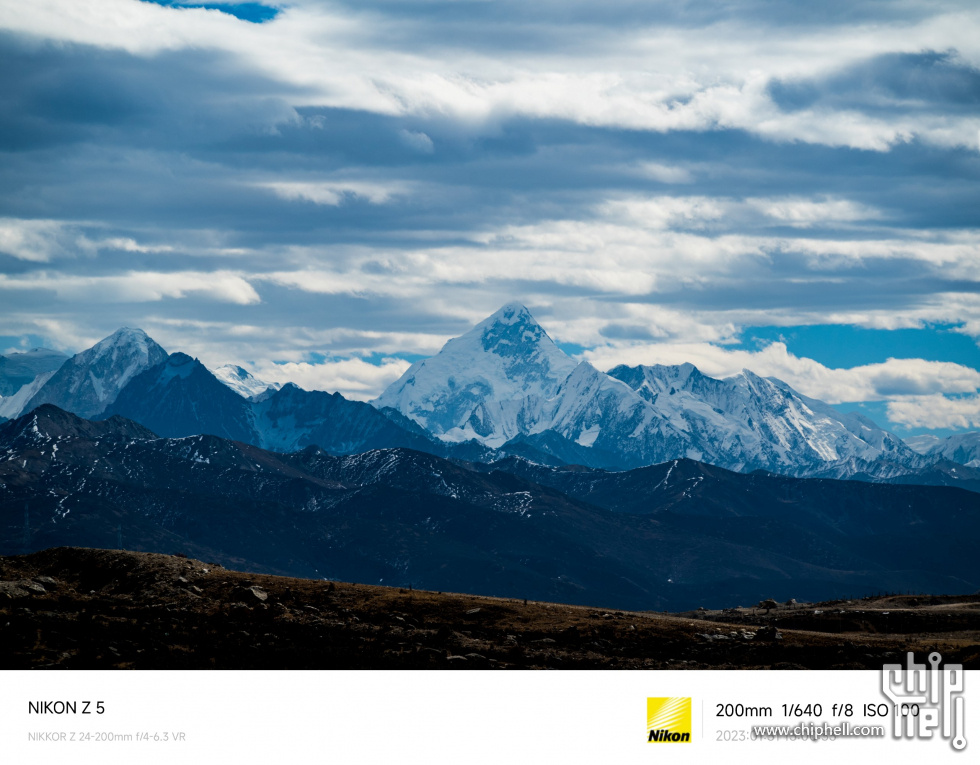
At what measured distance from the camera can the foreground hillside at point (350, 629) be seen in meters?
102

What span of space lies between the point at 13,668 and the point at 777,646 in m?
61.3

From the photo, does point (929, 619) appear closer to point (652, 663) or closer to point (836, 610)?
point (836, 610)

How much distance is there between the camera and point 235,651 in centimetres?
10281

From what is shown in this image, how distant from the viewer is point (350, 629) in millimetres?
112438
